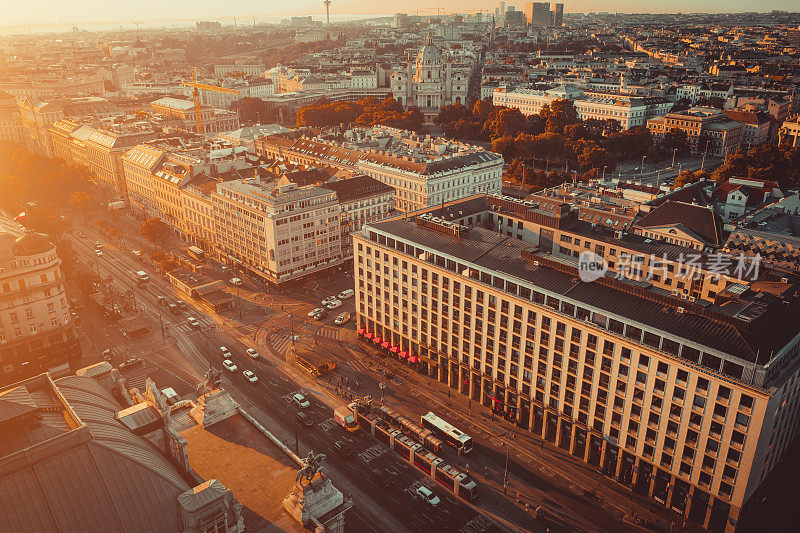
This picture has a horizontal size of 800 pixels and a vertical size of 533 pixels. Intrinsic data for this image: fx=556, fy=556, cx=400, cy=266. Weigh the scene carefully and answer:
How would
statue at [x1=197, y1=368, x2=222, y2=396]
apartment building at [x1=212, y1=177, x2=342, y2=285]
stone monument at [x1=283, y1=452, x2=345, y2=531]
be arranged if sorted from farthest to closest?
apartment building at [x1=212, y1=177, x2=342, y2=285] → statue at [x1=197, y1=368, x2=222, y2=396] → stone monument at [x1=283, y1=452, x2=345, y2=531]

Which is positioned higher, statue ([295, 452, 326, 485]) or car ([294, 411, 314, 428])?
statue ([295, 452, 326, 485])

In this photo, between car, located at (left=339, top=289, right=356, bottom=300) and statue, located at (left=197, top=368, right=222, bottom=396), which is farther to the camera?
car, located at (left=339, top=289, right=356, bottom=300)

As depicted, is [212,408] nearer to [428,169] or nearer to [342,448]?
[342,448]

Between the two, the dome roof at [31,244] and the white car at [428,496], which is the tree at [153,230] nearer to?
the dome roof at [31,244]

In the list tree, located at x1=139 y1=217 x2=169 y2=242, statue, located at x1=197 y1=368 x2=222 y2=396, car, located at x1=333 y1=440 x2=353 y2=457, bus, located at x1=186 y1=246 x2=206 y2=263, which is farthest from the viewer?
tree, located at x1=139 y1=217 x2=169 y2=242

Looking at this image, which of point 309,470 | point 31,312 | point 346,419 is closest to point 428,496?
point 346,419

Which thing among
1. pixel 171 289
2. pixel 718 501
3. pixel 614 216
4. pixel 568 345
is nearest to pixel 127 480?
pixel 568 345

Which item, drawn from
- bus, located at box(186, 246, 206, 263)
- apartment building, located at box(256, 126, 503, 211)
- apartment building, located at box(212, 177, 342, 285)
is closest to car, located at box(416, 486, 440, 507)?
apartment building, located at box(212, 177, 342, 285)

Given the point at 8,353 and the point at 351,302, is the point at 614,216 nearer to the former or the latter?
the point at 351,302

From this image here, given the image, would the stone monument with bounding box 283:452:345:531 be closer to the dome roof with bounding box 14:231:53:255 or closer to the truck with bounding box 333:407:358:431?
the truck with bounding box 333:407:358:431
